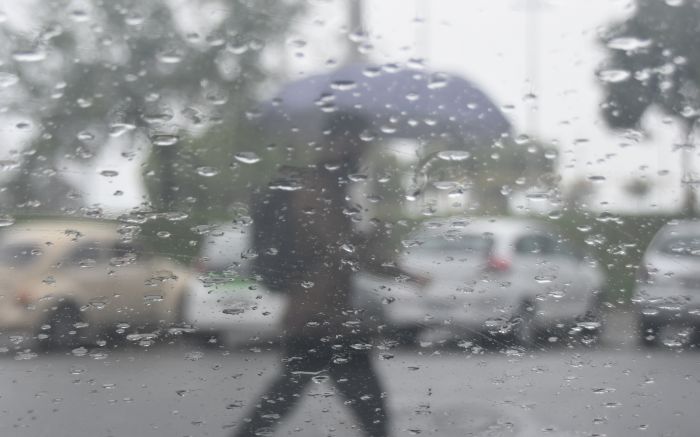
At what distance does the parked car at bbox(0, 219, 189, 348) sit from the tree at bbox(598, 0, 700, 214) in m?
2.59

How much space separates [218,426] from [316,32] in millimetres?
2223

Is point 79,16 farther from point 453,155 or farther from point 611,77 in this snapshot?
point 611,77

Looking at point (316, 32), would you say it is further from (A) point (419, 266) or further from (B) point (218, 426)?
(B) point (218, 426)

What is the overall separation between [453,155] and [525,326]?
1026mm

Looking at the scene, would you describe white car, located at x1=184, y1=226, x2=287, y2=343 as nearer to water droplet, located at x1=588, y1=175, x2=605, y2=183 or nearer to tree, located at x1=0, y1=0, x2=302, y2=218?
tree, located at x1=0, y1=0, x2=302, y2=218

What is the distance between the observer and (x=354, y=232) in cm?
386

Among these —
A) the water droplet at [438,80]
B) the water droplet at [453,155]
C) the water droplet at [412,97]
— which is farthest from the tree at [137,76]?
the water droplet at [453,155]

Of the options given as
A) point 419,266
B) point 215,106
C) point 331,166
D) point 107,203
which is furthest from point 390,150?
point 107,203

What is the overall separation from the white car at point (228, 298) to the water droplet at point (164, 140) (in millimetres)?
603

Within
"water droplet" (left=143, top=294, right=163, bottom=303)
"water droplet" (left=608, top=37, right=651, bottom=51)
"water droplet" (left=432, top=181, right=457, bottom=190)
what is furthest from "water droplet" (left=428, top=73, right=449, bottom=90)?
"water droplet" (left=143, top=294, right=163, bottom=303)

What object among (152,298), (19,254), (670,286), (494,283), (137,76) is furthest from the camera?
(137,76)

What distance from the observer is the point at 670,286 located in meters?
3.91

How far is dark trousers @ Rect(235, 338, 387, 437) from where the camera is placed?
10.2 ft

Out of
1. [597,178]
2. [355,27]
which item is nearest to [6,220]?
[355,27]
